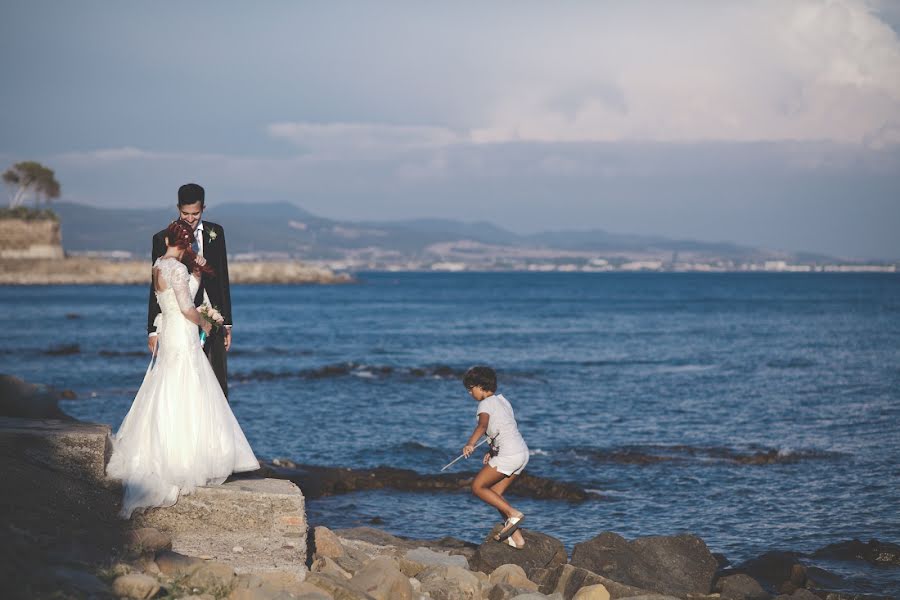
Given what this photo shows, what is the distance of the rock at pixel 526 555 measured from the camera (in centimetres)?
912

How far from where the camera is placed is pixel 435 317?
71.8 m

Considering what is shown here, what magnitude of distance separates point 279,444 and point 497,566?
11.0m

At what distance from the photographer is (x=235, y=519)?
7.72 meters

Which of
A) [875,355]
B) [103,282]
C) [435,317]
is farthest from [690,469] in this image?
[103,282]

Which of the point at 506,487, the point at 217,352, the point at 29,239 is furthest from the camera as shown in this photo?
the point at 29,239

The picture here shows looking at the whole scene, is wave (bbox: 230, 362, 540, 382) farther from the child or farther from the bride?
the bride

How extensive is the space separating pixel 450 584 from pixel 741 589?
294 centimetres

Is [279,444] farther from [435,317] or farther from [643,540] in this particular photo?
[435,317]

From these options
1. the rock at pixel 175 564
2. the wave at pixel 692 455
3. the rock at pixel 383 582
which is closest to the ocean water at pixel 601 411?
the wave at pixel 692 455

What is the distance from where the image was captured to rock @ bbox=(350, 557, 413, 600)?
728 cm

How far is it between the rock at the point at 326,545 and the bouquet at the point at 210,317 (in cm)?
202

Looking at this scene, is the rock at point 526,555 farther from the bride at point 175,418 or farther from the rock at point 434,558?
the bride at point 175,418

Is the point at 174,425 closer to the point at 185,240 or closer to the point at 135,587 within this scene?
the point at 185,240

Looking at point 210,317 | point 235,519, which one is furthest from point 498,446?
point 210,317
